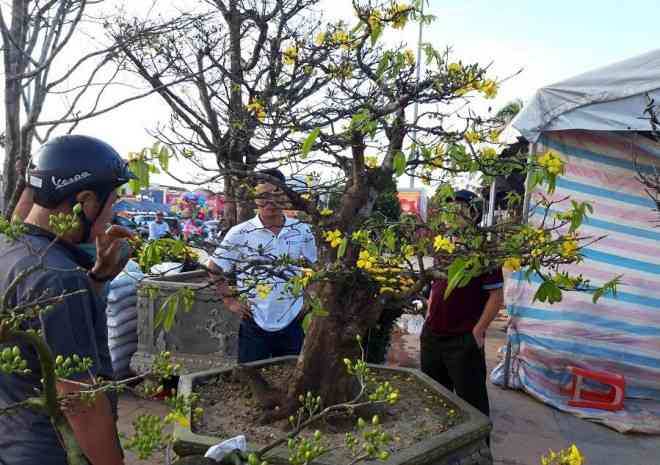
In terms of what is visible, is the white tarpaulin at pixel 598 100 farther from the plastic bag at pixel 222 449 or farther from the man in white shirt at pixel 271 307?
the plastic bag at pixel 222 449

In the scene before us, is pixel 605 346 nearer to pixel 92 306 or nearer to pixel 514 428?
pixel 514 428

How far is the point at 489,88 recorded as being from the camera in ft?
6.47

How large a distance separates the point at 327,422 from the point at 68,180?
5.00 ft

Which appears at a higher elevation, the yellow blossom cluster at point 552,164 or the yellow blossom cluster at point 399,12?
the yellow blossom cluster at point 399,12

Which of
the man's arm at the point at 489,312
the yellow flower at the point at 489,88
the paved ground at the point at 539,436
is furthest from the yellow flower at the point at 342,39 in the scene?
the paved ground at the point at 539,436

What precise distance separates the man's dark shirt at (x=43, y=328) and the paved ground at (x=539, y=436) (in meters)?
1.97

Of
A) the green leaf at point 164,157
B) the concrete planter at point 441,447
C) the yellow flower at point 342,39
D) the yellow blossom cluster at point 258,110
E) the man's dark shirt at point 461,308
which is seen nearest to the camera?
the green leaf at point 164,157

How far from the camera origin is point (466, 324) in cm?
320

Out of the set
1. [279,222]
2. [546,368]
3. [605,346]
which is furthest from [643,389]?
[279,222]

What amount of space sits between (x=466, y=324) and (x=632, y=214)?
213 cm

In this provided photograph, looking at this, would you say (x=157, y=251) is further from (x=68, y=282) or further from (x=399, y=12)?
(x=399, y=12)

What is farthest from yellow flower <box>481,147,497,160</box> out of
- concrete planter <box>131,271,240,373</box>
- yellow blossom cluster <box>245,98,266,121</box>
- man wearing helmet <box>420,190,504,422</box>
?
concrete planter <box>131,271,240,373</box>

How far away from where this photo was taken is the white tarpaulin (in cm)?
391

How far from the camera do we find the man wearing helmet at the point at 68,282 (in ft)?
4.17
